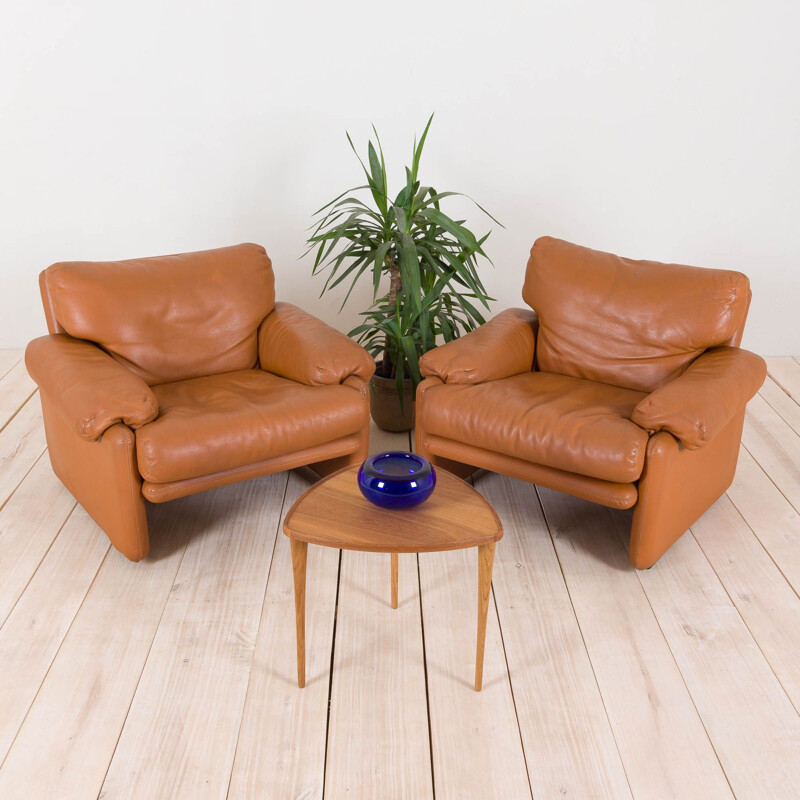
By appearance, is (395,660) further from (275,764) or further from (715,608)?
(715,608)

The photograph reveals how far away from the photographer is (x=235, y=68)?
169 inches

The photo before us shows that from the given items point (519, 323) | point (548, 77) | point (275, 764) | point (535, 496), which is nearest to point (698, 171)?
point (548, 77)

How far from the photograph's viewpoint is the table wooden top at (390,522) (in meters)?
2.03

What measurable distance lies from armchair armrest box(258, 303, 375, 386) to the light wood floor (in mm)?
528

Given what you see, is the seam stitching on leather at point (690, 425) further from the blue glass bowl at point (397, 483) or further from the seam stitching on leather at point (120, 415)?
the seam stitching on leather at point (120, 415)

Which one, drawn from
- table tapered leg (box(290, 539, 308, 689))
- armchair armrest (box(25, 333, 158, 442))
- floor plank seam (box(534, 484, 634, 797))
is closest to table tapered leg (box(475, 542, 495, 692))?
floor plank seam (box(534, 484, 634, 797))

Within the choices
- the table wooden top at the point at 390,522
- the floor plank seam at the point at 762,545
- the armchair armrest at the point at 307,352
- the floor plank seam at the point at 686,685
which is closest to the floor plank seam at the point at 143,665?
the table wooden top at the point at 390,522

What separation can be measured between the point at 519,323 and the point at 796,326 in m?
2.24

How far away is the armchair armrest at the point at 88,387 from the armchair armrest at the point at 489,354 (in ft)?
3.38

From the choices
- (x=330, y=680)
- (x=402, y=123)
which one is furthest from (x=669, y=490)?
(x=402, y=123)

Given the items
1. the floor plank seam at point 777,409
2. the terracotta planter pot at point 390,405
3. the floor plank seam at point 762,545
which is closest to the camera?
the floor plank seam at point 762,545

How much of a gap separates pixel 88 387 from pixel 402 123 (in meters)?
2.41

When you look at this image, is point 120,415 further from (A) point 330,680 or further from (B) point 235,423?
(A) point 330,680

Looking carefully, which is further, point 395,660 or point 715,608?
point 715,608
